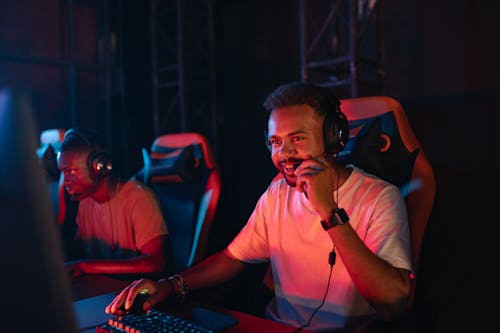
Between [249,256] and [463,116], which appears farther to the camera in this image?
[463,116]

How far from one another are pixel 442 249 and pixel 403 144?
0.50 metres

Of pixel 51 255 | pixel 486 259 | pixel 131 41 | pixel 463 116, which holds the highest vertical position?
pixel 131 41

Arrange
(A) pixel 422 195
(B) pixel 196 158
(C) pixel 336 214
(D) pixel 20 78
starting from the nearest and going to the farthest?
1. (C) pixel 336 214
2. (A) pixel 422 195
3. (B) pixel 196 158
4. (D) pixel 20 78

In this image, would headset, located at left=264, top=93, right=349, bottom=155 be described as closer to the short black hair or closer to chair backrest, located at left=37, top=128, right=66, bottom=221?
the short black hair

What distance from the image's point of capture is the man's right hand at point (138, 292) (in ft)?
3.35

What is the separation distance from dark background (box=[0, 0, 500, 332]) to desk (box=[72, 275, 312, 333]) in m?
0.45

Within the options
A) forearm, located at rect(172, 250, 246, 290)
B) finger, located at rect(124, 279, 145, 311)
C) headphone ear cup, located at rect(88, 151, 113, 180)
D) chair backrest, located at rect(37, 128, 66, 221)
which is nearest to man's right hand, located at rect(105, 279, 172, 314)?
finger, located at rect(124, 279, 145, 311)

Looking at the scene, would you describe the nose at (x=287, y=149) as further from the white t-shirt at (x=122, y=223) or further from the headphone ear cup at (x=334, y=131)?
the white t-shirt at (x=122, y=223)

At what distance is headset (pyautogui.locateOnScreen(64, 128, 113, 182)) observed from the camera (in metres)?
1.82

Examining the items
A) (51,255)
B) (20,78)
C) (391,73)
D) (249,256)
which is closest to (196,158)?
(249,256)

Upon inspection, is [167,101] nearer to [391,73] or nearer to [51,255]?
[391,73]

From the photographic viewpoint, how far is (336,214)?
107 centimetres

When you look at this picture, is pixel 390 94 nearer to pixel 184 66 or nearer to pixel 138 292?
pixel 184 66

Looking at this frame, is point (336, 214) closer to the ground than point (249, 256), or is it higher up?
higher up
